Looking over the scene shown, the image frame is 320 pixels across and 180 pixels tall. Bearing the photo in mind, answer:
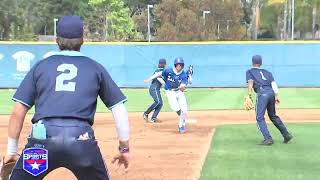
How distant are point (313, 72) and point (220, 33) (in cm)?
3575

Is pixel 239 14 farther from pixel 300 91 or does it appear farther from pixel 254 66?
pixel 254 66

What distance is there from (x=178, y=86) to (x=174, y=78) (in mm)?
212

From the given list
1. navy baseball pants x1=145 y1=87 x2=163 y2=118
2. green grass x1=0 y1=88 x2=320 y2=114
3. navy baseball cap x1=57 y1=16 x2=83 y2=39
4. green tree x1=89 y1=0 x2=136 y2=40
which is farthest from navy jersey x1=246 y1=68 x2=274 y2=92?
green tree x1=89 y1=0 x2=136 y2=40

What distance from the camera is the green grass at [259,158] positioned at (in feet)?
27.2

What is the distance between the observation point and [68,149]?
13.6ft

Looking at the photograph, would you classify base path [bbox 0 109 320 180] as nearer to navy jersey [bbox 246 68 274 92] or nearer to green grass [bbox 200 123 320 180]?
green grass [bbox 200 123 320 180]

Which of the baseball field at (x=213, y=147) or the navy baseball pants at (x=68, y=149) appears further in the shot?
the baseball field at (x=213, y=147)

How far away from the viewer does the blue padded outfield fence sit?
3247 cm

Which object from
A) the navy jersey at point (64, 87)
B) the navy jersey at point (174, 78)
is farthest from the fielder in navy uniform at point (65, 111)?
the navy jersey at point (174, 78)

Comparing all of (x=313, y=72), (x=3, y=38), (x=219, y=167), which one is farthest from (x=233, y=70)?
(x=3, y=38)

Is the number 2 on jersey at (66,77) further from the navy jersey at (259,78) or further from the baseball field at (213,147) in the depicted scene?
the navy jersey at (259,78)

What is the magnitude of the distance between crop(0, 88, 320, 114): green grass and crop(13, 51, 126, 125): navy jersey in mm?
16147

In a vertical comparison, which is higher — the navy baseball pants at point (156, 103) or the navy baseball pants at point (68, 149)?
the navy baseball pants at point (68, 149)

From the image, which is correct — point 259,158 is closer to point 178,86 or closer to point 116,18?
point 178,86
